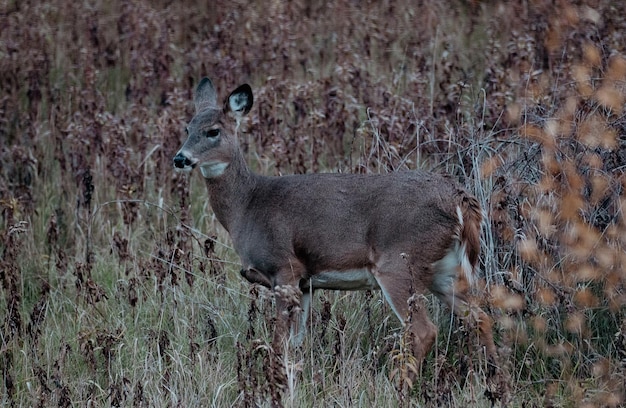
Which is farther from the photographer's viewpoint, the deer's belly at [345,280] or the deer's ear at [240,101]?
the deer's ear at [240,101]

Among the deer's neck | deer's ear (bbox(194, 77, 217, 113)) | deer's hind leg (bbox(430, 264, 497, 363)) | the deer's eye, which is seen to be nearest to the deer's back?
the deer's neck

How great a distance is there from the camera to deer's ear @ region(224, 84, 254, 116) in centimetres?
662

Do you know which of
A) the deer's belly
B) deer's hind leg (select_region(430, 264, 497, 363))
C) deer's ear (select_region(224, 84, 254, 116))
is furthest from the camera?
deer's ear (select_region(224, 84, 254, 116))

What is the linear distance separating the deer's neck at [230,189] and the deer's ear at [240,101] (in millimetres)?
240

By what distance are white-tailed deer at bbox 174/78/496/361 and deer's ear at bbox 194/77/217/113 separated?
389mm

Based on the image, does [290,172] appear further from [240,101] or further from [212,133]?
[212,133]

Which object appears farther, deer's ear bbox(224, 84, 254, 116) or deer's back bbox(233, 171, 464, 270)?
deer's ear bbox(224, 84, 254, 116)

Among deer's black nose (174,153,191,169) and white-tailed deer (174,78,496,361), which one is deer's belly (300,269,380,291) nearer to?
white-tailed deer (174,78,496,361)

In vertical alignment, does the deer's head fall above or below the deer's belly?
above

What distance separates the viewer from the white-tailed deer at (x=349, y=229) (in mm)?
5762

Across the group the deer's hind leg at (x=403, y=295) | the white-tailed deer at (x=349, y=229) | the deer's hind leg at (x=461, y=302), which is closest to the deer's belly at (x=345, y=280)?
the white-tailed deer at (x=349, y=229)

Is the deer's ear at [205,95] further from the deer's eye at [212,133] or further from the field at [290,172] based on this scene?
the field at [290,172]

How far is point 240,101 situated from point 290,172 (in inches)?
62.3

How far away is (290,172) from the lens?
8.20 metres
